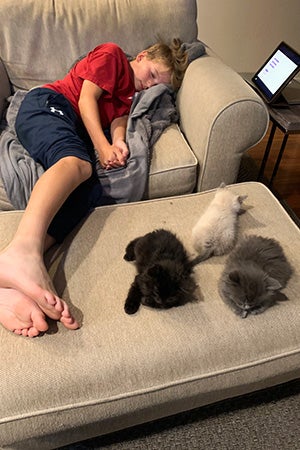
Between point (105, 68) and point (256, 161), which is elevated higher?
point (105, 68)

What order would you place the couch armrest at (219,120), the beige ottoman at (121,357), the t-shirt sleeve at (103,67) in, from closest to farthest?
the beige ottoman at (121,357) → the couch armrest at (219,120) → the t-shirt sleeve at (103,67)

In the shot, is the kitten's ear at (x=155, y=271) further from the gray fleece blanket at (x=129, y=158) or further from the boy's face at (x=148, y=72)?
the boy's face at (x=148, y=72)

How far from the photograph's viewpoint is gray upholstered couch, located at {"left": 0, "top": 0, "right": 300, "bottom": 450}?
787mm

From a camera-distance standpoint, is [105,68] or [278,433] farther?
[105,68]

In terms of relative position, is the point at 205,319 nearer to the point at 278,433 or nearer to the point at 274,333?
the point at 274,333

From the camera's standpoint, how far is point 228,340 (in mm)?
861

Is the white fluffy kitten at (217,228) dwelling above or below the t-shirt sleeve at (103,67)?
below

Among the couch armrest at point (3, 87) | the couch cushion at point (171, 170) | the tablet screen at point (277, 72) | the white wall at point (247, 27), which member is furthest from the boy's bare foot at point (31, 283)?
the white wall at point (247, 27)

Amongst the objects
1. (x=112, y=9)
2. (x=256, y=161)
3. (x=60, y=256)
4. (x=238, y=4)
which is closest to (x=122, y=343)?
(x=60, y=256)

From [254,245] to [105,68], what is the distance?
0.90 m

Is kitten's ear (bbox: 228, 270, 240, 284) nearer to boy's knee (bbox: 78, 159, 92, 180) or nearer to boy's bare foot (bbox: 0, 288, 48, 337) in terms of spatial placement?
boy's bare foot (bbox: 0, 288, 48, 337)

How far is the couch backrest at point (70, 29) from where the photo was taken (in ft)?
5.03

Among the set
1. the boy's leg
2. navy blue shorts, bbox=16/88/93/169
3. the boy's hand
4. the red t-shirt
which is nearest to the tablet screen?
the red t-shirt

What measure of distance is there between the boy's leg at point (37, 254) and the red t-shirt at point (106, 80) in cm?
44
